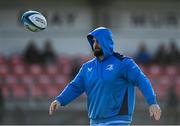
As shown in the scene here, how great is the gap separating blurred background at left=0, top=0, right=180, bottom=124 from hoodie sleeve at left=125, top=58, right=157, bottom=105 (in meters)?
9.55

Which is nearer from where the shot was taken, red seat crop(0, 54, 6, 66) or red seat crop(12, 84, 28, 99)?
red seat crop(12, 84, 28, 99)

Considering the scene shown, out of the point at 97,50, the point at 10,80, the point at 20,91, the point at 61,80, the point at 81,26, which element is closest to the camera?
the point at 97,50

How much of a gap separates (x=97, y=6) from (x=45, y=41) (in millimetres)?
2159

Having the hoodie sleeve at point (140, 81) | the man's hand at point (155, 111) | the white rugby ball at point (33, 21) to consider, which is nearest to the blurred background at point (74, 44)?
the white rugby ball at point (33, 21)

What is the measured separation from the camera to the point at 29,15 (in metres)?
8.16

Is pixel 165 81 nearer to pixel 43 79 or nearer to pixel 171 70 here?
pixel 171 70

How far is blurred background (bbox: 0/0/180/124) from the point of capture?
681 inches

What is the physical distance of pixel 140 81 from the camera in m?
7.07

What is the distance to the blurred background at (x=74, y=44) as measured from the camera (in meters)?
17.3

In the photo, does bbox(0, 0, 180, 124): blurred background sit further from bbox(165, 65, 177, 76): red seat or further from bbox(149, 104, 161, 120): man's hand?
bbox(149, 104, 161, 120): man's hand

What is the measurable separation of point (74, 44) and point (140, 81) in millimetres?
14282

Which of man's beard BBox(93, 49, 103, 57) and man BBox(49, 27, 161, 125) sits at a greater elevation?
man's beard BBox(93, 49, 103, 57)

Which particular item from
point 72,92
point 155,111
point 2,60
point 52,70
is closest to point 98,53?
point 72,92

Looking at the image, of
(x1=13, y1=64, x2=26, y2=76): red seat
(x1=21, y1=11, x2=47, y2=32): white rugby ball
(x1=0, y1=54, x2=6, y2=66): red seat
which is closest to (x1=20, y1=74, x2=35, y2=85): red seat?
(x1=13, y1=64, x2=26, y2=76): red seat
